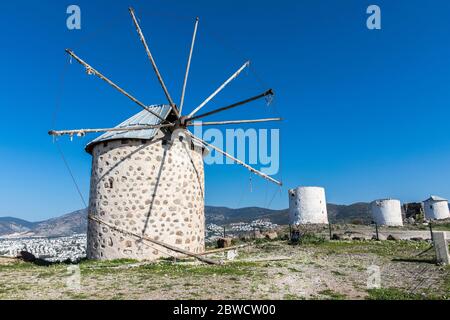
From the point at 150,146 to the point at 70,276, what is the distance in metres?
6.26

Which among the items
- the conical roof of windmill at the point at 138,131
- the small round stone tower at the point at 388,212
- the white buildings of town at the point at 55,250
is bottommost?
the white buildings of town at the point at 55,250

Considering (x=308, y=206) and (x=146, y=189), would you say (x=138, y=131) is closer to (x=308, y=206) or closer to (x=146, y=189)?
(x=146, y=189)

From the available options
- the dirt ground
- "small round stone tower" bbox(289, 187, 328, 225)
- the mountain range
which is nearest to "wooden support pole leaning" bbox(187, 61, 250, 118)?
the dirt ground

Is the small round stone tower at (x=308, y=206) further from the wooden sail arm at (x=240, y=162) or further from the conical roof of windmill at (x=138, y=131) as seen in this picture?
the conical roof of windmill at (x=138, y=131)

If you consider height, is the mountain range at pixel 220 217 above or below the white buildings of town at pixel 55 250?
above

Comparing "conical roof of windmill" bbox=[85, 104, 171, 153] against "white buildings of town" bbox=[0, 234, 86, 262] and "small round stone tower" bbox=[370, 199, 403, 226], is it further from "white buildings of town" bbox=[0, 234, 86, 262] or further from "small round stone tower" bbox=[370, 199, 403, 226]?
"small round stone tower" bbox=[370, 199, 403, 226]

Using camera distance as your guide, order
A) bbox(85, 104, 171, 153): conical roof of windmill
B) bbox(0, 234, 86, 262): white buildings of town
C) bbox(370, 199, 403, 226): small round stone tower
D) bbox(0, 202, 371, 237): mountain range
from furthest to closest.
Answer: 1. bbox(0, 202, 371, 237): mountain range
2. bbox(370, 199, 403, 226): small round stone tower
3. bbox(0, 234, 86, 262): white buildings of town
4. bbox(85, 104, 171, 153): conical roof of windmill

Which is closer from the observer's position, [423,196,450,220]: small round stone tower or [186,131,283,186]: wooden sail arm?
[186,131,283,186]: wooden sail arm

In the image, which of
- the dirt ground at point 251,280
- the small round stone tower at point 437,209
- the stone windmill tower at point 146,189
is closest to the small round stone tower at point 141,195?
the stone windmill tower at point 146,189

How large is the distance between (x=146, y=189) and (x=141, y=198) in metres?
0.43

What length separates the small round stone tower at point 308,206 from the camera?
3919 cm

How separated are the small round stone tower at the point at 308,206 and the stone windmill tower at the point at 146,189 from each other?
26.0m

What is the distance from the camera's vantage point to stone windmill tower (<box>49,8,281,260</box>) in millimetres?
13750

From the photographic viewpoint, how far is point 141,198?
45.8 feet
